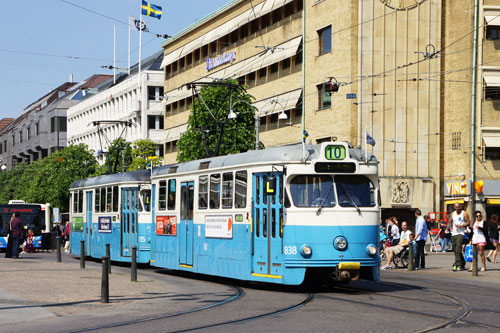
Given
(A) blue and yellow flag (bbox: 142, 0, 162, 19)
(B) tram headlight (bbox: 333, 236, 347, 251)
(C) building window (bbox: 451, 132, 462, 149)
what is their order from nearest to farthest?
(B) tram headlight (bbox: 333, 236, 347, 251) < (C) building window (bbox: 451, 132, 462, 149) < (A) blue and yellow flag (bbox: 142, 0, 162, 19)

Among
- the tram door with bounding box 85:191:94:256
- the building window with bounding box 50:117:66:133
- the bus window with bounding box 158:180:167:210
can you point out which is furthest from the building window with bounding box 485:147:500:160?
the building window with bounding box 50:117:66:133

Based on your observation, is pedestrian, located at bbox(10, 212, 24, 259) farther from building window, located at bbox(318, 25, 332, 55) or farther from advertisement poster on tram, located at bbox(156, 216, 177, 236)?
building window, located at bbox(318, 25, 332, 55)

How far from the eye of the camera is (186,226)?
22.3 m

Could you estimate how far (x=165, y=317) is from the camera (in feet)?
44.7

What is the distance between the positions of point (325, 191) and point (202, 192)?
4667 millimetres

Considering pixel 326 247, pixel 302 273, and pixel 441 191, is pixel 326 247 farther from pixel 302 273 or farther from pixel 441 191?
pixel 441 191

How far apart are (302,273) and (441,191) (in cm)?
3619

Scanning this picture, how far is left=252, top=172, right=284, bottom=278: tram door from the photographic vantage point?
1755cm

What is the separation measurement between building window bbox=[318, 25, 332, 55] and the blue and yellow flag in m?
18.5

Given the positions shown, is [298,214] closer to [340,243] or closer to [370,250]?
[340,243]

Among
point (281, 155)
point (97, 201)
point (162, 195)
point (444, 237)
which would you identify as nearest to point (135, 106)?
point (444, 237)

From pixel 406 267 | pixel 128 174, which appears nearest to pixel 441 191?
pixel 406 267

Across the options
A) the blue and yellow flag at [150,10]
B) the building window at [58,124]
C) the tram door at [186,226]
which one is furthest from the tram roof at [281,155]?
the building window at [58,124]

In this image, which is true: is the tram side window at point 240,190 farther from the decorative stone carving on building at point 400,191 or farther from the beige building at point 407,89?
the decorative stone carving on building at point 400,191
